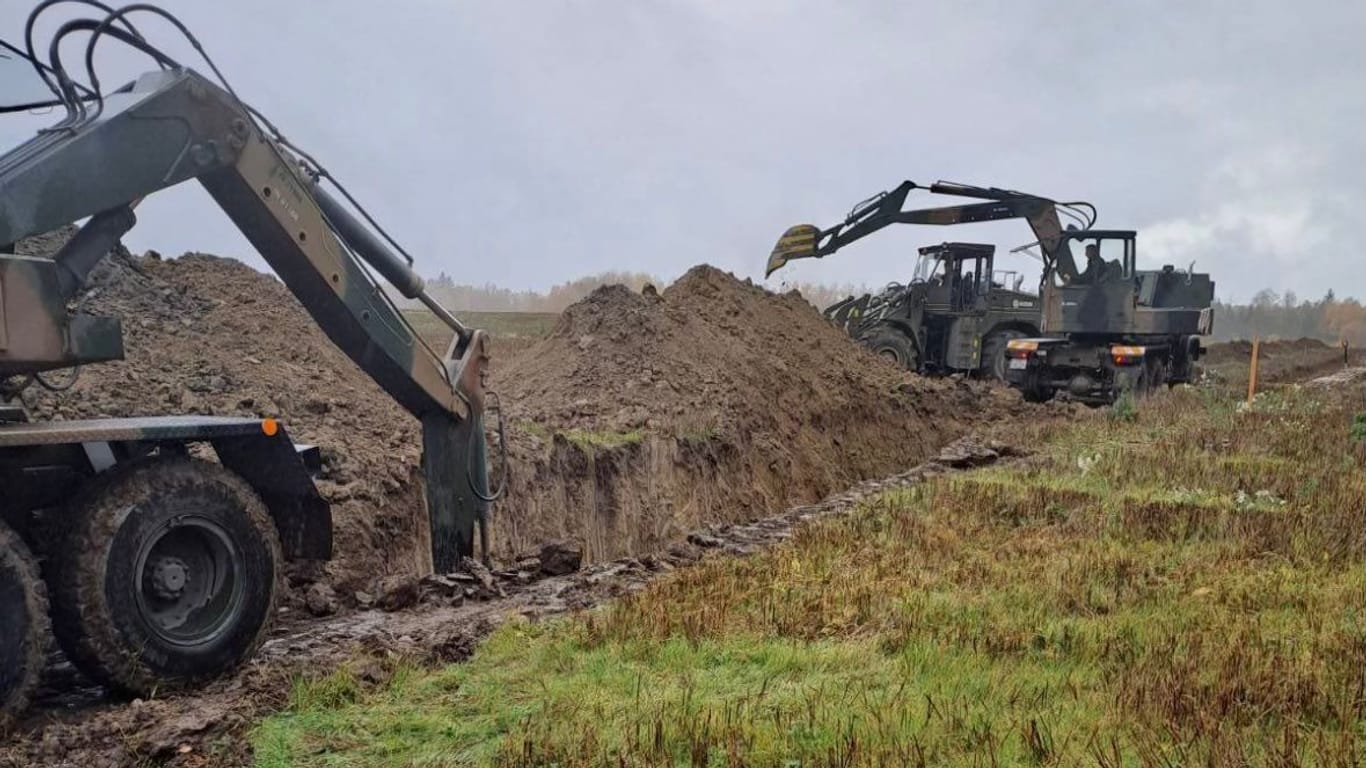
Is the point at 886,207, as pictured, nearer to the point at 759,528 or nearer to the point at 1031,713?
the point at 759,528

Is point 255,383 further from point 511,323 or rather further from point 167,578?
point 511,323

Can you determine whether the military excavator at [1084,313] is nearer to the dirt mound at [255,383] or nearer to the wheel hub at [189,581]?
the dirt mound at [255,383]

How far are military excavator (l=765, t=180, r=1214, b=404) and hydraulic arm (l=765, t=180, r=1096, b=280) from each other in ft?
0.07

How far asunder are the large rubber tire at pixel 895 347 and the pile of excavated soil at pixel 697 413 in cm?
214

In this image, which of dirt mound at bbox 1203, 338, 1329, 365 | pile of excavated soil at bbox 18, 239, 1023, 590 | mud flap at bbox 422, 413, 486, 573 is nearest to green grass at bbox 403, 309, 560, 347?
pile of excavated soil at bbox 18, 239, 1023, 590

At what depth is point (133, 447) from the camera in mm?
4785

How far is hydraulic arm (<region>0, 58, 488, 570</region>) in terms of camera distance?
4.44 meters

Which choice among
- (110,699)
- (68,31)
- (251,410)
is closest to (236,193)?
(68,31)

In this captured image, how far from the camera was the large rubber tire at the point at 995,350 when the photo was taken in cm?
2170

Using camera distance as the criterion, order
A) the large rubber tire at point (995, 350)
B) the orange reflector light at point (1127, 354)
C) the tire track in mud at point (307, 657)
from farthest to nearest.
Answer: the large rubber tire at point (995, 350) < the orange reflector light at point (1127, 354) < the tire track in mud at point (307, 657)

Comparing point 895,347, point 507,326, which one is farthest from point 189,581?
point 507,326

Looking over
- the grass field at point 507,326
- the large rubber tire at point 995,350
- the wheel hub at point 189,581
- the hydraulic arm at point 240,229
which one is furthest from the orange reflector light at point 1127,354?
the wheel hub at point 189,581

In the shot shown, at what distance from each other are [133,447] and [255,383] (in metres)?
5.00

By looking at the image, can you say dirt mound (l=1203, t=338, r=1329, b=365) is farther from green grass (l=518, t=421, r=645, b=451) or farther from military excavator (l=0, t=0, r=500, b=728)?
military excavator (l=0, t=0, r=500, b=728)
